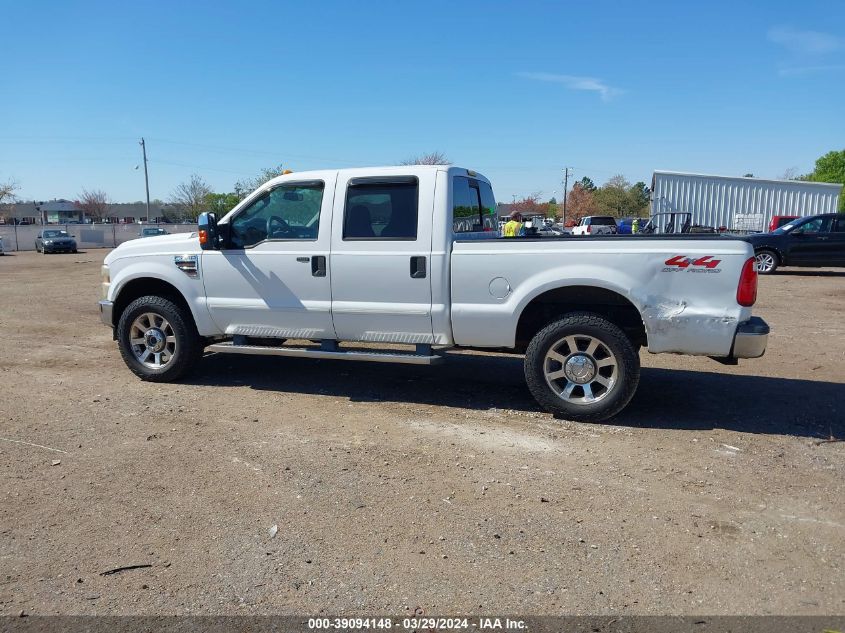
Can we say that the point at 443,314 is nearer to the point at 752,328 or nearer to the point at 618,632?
the point at 752,328

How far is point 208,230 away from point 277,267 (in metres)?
0.77

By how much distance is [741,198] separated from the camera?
2986 cm

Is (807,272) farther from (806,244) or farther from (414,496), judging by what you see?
(414,496)

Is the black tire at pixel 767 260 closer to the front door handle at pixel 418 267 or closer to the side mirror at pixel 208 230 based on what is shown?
the front door handle at pixel 418 267

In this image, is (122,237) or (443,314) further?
(122,237)

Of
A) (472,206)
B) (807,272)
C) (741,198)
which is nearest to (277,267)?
(472,206)

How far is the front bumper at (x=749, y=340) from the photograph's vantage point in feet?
17.3


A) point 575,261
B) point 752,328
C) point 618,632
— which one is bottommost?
point 618,632

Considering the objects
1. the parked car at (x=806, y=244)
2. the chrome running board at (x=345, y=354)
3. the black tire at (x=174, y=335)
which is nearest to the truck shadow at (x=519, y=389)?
the black tire at (x=174, y=335)

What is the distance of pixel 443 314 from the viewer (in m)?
5.96

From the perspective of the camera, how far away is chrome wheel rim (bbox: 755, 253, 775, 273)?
18.7 meters

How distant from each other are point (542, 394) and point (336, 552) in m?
2.65

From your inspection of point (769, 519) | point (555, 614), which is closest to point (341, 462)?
point (555, 614)

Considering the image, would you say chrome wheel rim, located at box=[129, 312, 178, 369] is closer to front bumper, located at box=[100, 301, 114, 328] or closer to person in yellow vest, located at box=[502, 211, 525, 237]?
front bumper, located at box=[100, 301, 114, 328]
